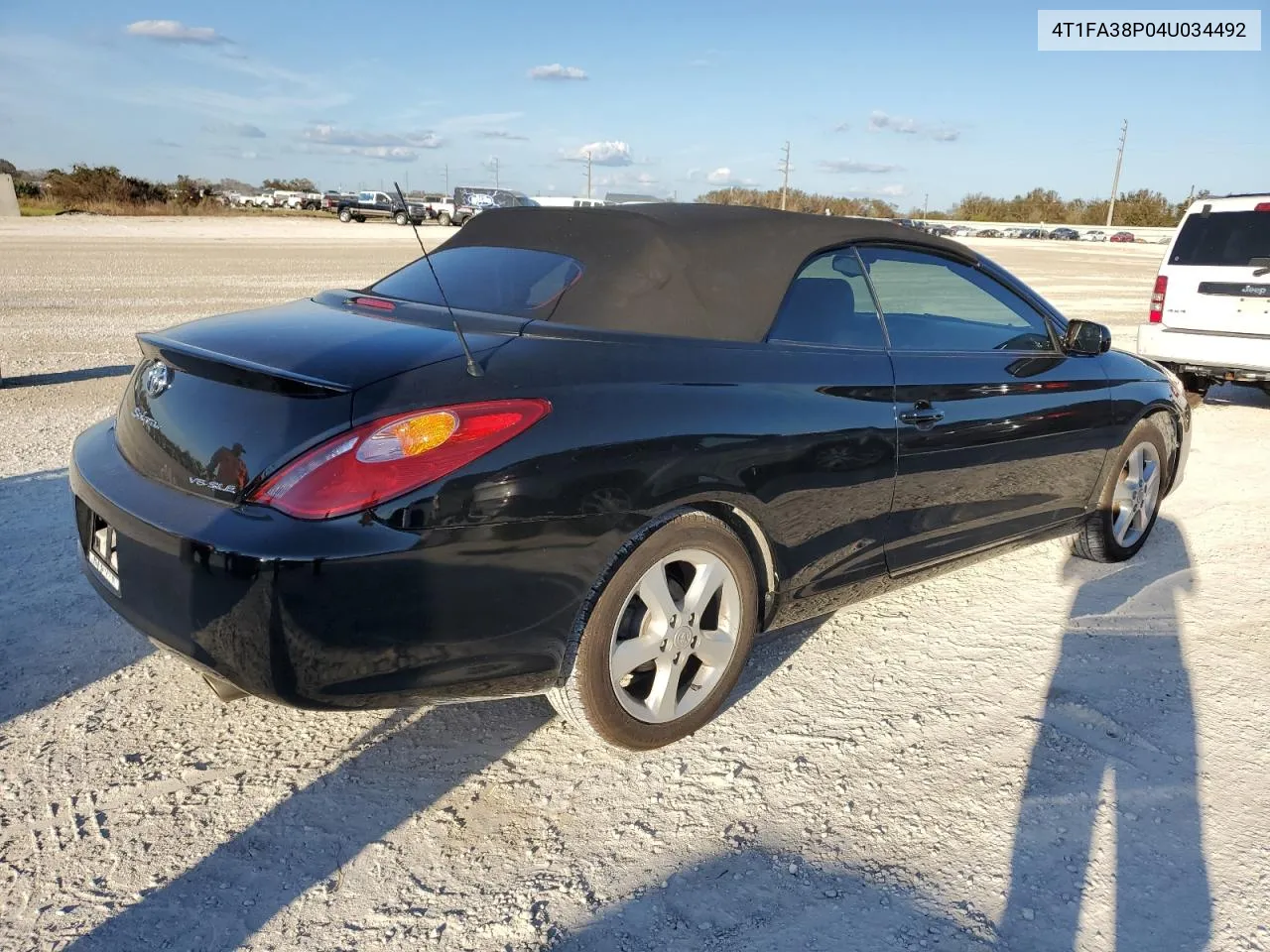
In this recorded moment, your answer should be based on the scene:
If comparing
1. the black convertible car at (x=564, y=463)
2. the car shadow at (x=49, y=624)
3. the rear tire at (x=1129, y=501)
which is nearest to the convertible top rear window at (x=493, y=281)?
the black convertible car at (x=564, y=463)

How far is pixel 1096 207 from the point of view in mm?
95000

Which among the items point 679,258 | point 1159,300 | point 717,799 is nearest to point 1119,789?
point 717,799

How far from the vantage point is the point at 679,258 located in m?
3.13

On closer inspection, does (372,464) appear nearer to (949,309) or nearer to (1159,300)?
(949,309)

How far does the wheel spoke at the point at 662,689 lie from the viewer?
2.89m

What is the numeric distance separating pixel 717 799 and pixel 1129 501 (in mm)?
3020

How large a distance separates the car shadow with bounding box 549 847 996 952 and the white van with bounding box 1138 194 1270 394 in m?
7.29

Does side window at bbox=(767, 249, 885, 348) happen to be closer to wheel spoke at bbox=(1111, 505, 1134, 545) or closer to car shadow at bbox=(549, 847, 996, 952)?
car shadow at bbox=(549, 847, 996, 952)

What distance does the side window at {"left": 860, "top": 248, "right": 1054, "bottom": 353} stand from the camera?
3.62 meters

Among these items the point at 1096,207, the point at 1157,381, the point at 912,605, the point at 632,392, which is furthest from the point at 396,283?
the point at 1096,207

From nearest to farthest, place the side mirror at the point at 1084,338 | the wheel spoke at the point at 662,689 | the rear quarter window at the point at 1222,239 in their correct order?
the wheel spoke at the point at 662,689 → the side mirror at the point at 1084,338 → the rear quarter window at the point at 1222,239

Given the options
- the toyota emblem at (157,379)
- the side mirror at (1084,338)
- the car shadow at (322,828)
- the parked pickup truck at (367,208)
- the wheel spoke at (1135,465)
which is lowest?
the car shadow at (322,828)

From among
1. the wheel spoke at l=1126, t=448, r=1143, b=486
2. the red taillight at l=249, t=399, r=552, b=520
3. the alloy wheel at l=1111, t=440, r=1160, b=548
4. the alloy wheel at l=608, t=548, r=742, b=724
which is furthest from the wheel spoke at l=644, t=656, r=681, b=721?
the wheel spoke at l=1126, t=448, r=1143, b=486

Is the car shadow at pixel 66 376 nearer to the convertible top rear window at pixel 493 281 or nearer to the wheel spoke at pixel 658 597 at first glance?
the convertible top rear window at pixel 493 281
